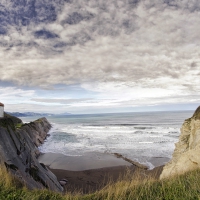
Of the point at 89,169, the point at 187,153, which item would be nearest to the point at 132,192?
the point at 187,153

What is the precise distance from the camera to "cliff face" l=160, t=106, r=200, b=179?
866cm

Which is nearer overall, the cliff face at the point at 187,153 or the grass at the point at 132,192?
the grass at the point at 132,192

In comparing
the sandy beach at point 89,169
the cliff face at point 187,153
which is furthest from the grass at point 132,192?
the sandy beach at point 89,169

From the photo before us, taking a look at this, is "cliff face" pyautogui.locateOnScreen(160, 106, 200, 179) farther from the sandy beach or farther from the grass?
the sandy beach

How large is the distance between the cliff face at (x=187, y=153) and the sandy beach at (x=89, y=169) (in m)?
4.49

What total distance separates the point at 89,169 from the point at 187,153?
13.2 meters

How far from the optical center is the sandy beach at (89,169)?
621 inches

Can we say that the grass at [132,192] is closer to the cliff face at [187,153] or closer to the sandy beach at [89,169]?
the cliff face at [187,153]

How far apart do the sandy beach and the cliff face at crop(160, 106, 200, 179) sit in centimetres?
449

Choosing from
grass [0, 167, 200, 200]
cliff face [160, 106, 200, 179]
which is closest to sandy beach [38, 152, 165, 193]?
cliff face [160, 106, 200, 179]

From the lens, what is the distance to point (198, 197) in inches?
192

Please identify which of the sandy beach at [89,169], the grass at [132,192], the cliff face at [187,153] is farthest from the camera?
the sandy beach at [89,169]

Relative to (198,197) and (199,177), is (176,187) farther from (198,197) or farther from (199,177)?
(199,177)

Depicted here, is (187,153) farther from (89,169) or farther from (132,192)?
(89,169)
